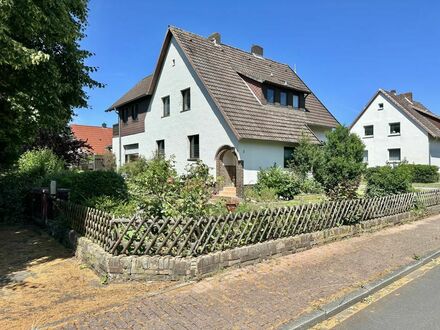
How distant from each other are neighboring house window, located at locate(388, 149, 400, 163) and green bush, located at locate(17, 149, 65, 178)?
30.8m

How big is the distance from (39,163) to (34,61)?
505 inches

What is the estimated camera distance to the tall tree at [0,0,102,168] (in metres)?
6.39

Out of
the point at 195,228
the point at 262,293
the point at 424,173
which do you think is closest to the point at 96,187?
the point at 195,228

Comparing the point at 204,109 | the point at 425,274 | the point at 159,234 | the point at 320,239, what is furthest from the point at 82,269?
the point at 204,109

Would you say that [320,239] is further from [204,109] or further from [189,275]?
[204,109]

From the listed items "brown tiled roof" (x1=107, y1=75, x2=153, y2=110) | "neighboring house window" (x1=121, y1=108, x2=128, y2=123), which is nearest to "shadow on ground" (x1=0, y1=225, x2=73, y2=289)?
"brown tiled roof" (x1=107, y1=75, x2=153, y2=110)

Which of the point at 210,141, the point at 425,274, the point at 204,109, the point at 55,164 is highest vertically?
the point at 204,109

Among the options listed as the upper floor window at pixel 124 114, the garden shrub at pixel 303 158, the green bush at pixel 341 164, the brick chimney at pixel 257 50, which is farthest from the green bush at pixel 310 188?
the upper floor window at pixel 124 114

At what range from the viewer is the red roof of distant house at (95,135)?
157ft

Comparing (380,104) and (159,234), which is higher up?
(380,104)

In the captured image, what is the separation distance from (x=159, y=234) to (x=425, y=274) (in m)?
5.08

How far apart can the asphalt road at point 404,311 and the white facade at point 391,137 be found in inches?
1219

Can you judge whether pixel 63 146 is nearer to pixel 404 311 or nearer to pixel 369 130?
pixel 404 311

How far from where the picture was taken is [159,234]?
623 centimetres
